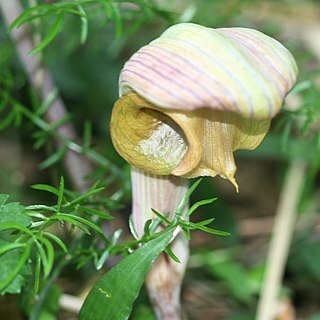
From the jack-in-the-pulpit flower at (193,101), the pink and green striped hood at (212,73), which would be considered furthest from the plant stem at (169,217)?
the pink and green striped hood at (212,73)

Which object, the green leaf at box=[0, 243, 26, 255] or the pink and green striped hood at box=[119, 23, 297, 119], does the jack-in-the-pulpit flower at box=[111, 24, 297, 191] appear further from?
the green leaf at box=[0, 243, 26, 255]

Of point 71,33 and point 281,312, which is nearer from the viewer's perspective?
point 281,312

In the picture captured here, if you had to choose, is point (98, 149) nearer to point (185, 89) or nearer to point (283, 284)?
point (283, 284)

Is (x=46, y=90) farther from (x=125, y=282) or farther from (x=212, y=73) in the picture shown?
(x=212, y=73)

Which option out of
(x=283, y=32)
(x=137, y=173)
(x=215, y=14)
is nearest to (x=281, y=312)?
(x=137, y=173)

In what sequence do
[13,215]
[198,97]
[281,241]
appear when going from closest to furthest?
[198,97], [13,215], [281,241]

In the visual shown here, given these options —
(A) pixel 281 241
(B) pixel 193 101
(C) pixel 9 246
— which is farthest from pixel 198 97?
(A) pixel 281 241
